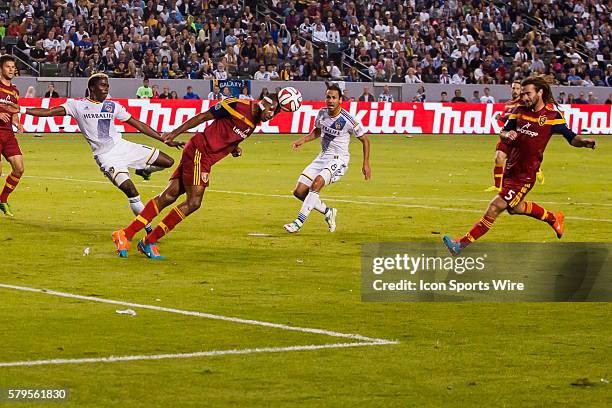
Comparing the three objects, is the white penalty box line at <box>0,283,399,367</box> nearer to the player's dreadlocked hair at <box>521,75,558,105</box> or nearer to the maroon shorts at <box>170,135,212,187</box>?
the maroon shorts at <box>170,135,212,187</box>

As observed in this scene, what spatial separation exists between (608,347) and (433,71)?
42174 millimetres

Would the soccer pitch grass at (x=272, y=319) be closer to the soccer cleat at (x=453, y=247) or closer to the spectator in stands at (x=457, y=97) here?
the soccer cleat at (x=453, y=247)

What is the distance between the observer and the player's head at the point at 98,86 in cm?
1680

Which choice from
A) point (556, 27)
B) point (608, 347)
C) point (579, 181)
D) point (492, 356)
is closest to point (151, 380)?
point (492, 356)

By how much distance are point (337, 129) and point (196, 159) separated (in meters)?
4.07

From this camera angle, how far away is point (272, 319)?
1098cm

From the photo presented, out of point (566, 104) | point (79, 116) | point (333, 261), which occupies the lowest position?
point (566, 104)

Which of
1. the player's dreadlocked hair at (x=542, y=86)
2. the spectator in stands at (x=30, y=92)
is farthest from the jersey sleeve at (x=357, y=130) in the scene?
the spectator in stands at (x=30, y=92)

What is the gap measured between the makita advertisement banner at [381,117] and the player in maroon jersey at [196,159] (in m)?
25.1

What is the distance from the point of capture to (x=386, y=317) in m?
11.2

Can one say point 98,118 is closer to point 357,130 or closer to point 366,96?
point 357,130

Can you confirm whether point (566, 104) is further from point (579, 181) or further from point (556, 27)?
point (579, 181)

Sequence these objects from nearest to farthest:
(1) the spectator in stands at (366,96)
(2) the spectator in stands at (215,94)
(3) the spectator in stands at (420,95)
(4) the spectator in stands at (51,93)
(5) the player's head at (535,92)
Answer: (5) the player's head at (535,92) < (4) the spectator in stands at (51,93) < (2) the spectator in stands at (215,94) < (1) the spectator in stands at (366,96) < (3) the spectator in stands at (420,95)

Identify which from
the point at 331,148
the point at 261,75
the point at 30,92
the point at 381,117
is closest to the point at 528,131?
the point at 331,148
